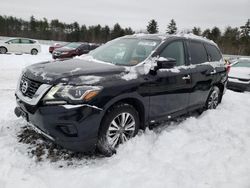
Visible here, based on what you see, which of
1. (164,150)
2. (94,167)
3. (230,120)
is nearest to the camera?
(94,167)

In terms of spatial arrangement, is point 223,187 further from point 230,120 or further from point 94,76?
point 230,120

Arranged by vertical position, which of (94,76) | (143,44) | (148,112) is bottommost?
(148,112)

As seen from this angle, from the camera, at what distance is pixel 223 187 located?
9.79ft

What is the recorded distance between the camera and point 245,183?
3.10 metres

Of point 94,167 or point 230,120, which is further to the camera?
point 230,120

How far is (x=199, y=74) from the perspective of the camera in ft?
16.4

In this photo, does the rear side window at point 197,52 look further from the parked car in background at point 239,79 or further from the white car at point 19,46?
the white car at point 19,46

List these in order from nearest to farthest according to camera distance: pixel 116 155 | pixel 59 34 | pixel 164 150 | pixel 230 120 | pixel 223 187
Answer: pixel 223 187, pixel 116 155, pixel 164 150, pixel 230 120, pixel 59 34

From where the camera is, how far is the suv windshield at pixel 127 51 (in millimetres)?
4129

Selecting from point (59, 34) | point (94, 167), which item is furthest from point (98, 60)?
point (59, 34)

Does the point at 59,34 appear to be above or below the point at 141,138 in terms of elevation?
above

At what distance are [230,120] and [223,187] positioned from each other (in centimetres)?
262

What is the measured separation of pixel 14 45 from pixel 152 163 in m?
19.3

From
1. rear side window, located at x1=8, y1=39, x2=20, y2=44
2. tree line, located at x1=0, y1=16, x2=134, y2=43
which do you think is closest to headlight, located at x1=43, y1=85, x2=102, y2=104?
rear side window, located at x1=8, y1=39, x2=20, y2=44
